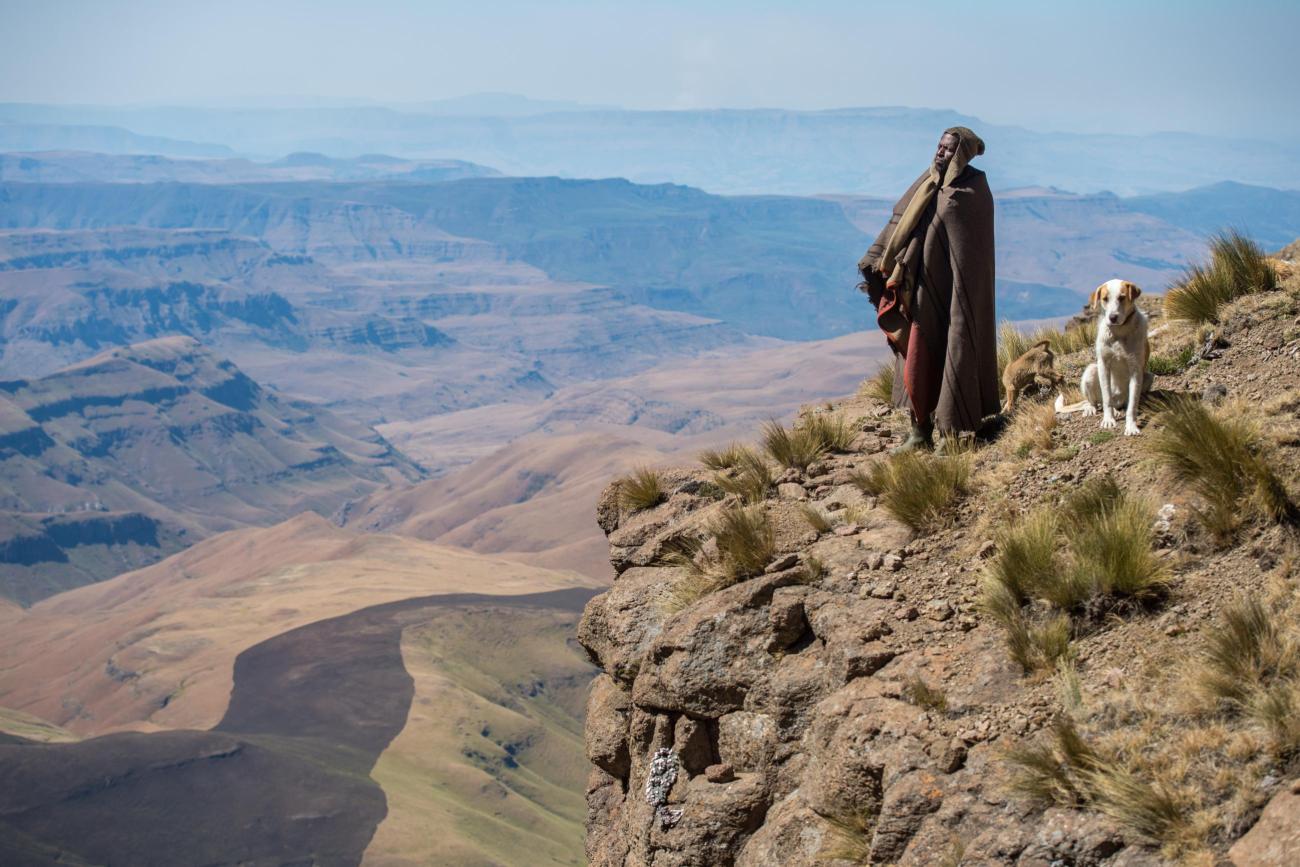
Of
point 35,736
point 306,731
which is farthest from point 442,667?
point 35,736

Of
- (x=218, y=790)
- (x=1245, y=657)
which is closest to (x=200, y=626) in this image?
(x=218, y=790)

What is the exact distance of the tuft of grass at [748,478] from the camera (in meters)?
11.2

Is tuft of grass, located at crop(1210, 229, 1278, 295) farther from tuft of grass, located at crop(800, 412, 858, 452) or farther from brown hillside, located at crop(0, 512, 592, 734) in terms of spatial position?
brown hillside, located at crop(0, 512, 592, 734)

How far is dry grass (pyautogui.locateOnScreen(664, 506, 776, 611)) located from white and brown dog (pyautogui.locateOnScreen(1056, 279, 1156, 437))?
8.92 feet

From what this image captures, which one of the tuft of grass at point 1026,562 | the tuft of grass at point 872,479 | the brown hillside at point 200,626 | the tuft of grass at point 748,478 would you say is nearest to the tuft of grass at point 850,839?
the tuft of grass at point 1026,562

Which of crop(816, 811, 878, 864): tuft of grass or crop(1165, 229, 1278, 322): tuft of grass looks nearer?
crop(816, 811, 878, 864): tuft of grass

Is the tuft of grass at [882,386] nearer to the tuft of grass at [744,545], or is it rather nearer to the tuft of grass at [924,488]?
the tuft of grass at [924,488]

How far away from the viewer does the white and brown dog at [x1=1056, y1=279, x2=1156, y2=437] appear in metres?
9.25

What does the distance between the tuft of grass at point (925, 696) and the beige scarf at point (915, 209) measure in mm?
4038

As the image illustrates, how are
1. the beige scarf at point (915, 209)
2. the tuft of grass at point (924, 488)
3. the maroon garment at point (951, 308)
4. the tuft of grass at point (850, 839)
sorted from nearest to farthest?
the tuft of grass at point (850, 839) < the tuft of grass at point (924, 488) < the maroon garment at point (951, 308) < the beige scarf at point (915, 209)

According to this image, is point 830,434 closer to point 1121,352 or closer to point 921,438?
point 921,438

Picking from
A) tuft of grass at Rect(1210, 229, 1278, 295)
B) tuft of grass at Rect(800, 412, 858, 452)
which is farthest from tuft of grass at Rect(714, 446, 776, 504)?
tuft of grass at Rect(1210, 229, 1278, 295)

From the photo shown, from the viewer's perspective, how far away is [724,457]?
1249 centimetres

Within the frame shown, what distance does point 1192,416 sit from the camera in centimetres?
789
